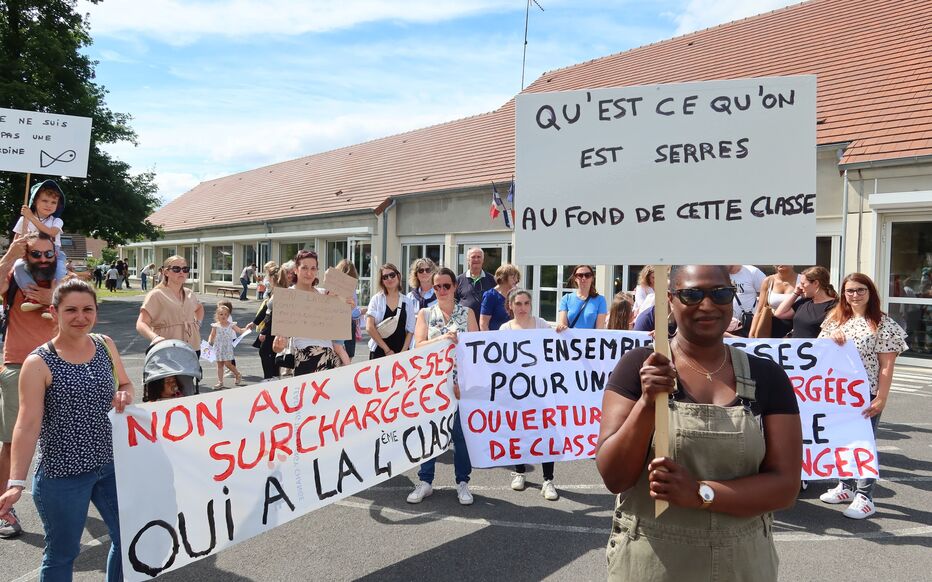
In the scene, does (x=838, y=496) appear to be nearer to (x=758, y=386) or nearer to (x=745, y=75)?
(x=758, y=386)

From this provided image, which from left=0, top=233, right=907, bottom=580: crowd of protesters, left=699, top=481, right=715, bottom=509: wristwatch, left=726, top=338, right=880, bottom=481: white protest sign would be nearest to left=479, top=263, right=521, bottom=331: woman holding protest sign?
left=0, top=233, right=907, bottom=580: crowd of protesters

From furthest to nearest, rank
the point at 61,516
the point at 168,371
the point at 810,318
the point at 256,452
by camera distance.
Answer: the point at 810,318 < the point at 168,371 < the point at 256,452 < the point at 61,516

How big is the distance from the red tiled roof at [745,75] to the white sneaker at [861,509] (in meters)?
8.92

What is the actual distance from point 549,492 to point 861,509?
2.24 m

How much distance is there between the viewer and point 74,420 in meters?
3.06

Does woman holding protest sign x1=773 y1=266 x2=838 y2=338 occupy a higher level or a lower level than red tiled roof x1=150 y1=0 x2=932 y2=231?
lower

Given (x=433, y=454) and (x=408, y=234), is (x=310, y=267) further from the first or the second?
(x=408, y=234)

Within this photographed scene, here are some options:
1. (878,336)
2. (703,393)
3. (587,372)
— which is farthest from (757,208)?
(878,336)

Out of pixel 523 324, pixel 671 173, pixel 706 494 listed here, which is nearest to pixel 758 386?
pixel 706 494

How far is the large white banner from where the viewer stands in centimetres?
501

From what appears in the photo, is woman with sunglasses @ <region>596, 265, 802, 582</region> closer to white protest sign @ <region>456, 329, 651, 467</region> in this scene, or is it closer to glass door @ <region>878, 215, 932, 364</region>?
white protest sign @ <region>456, 329, 651, 467</region>

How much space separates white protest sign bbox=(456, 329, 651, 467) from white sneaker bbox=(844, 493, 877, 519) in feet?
6.08

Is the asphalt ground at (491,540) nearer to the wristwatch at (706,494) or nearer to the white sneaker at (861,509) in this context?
the white sneaker at (861,509)

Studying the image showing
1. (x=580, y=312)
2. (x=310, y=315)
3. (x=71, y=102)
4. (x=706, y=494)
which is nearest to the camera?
(x=706, y=494)
